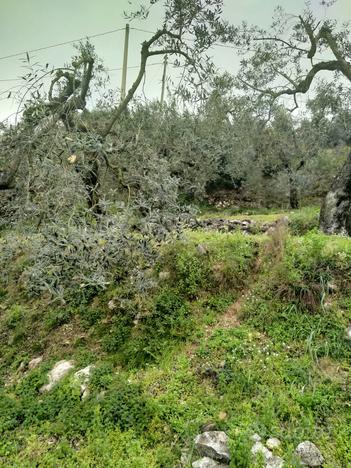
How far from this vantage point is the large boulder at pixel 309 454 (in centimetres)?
283

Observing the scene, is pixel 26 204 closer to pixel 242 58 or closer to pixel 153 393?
pixel 153 393

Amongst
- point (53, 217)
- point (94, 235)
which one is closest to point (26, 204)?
point (53, 217)

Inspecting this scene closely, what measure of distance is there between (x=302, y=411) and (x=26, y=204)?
146 inches

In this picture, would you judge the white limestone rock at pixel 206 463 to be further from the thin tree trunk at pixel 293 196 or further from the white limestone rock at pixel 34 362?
the thin tree trunk at pixel 293 196

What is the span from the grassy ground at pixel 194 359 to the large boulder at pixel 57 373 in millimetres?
90

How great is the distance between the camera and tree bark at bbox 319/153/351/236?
6.87 meters

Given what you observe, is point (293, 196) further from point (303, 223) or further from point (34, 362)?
point (34, 362)

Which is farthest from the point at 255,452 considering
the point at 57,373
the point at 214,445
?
the point at 57,373

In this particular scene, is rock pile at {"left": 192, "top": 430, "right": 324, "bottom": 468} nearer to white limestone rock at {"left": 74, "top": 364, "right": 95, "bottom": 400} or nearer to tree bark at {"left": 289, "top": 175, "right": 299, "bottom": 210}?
white limestone rock at {"left": 74, "top": 364, "right": 95, "bottom": 400}

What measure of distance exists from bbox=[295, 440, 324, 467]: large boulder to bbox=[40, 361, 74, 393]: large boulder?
263 cm

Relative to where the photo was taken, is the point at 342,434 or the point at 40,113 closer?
the point at 342,434

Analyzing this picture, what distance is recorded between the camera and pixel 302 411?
10.8 feet

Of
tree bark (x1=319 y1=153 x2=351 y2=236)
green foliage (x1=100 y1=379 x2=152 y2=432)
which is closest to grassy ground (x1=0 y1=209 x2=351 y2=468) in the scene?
green foliage (x1=100 y1=379 x2=152 y2=432)

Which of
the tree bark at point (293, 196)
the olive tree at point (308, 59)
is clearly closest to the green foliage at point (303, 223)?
the olive tree at point (308, 59)
